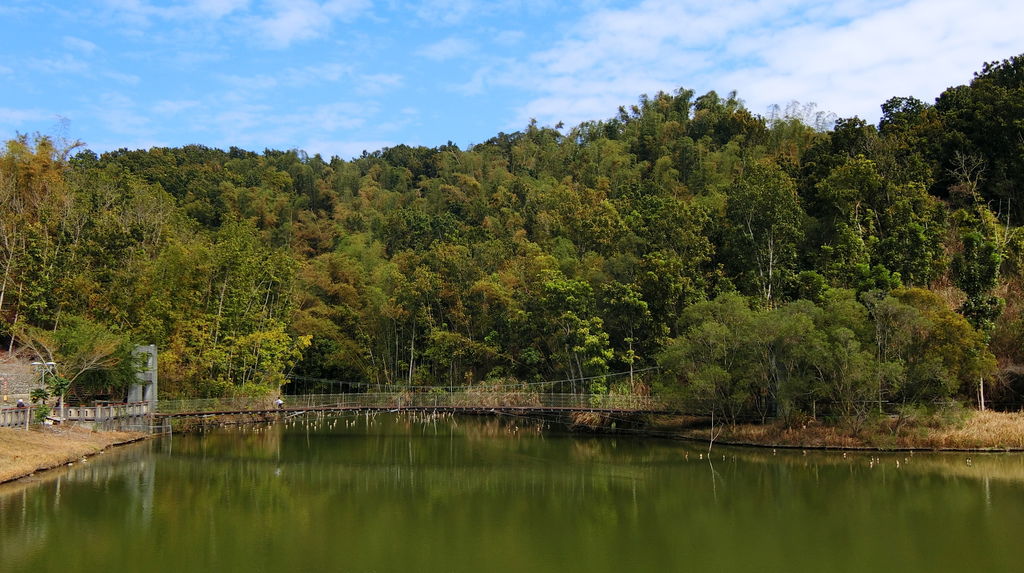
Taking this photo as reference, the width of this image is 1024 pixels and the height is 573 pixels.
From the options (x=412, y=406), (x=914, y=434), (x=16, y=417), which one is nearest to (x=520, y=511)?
(x=412, y=406)

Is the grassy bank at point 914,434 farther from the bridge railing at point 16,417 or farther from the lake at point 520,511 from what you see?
the bridge railing at point 16,417

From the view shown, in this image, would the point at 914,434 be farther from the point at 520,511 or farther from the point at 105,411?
the point at 105,411

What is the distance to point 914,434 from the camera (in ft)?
90.7

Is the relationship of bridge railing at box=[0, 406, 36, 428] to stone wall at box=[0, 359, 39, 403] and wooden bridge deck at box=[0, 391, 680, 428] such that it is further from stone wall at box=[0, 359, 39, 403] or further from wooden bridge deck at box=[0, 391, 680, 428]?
stone wall at box=[0, 359, 39, 403]

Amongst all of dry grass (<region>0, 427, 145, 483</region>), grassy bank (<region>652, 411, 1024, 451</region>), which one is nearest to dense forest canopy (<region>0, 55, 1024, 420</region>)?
grassy bank (<region>652, 411, 1024, 451</region>)

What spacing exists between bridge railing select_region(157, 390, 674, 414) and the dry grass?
452 cm

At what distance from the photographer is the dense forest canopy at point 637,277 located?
29.6 m

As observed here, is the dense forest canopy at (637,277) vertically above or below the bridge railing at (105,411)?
above

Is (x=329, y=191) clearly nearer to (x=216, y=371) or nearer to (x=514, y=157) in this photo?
(x=514, y=157)

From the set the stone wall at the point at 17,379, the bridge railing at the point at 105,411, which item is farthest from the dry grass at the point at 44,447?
the stone wall at the point at 17,379

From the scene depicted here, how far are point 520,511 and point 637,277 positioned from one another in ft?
65.0

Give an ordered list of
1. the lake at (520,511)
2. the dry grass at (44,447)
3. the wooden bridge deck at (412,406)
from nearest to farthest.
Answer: the lake at (520,511), the dry grass at (44,447), the wooden bridge deck at (412,406)

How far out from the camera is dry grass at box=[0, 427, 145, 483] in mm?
22297

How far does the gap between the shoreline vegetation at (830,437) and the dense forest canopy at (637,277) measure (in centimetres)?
98
